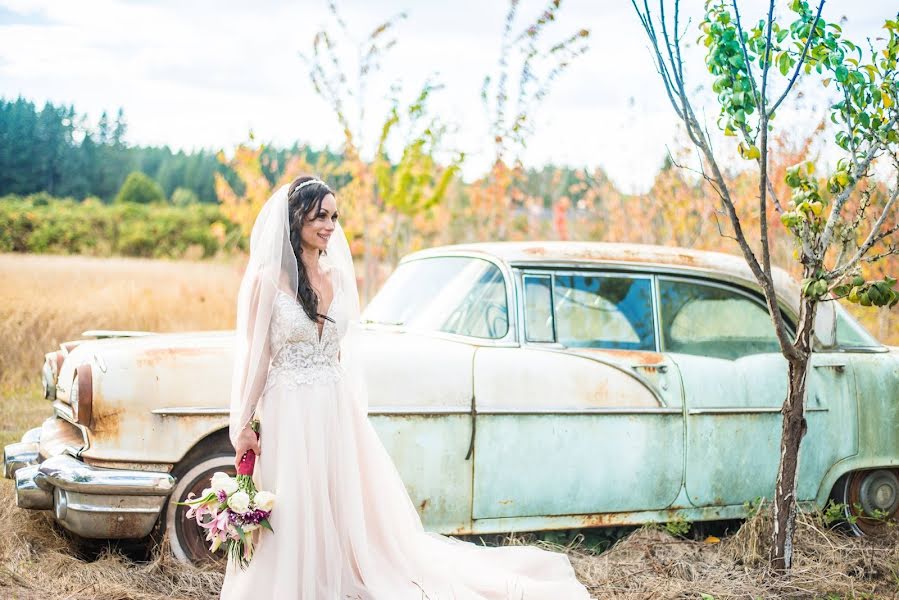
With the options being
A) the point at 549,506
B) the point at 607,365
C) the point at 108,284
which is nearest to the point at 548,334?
the point at 607,365

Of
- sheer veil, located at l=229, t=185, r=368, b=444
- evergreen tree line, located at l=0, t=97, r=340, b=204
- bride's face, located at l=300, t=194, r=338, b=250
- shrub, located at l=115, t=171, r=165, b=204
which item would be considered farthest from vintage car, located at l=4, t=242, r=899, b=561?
shrub, located at l=115, t=171, r=165, b=204

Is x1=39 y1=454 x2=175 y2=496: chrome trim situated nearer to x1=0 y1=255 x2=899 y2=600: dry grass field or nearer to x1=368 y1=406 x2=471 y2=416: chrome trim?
x1=0 y1=255 x2=899 y2=600: dry grass field

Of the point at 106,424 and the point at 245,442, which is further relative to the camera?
the point at 106,424

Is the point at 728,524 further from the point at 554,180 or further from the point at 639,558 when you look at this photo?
the point at 554,180

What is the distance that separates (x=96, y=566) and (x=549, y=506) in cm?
225

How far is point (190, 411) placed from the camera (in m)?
3.72

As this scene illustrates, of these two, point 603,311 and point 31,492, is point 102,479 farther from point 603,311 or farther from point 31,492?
point 603,311

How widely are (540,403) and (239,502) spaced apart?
1.80m

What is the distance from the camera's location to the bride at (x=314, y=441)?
312cm

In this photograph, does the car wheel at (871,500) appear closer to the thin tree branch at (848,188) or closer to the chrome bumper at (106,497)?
the thin tree branch at (848,188)

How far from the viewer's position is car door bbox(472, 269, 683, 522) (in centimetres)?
413

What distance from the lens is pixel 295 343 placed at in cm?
322

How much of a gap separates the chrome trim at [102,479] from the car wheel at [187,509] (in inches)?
4.3

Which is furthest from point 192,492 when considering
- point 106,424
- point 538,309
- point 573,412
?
point 538,309
